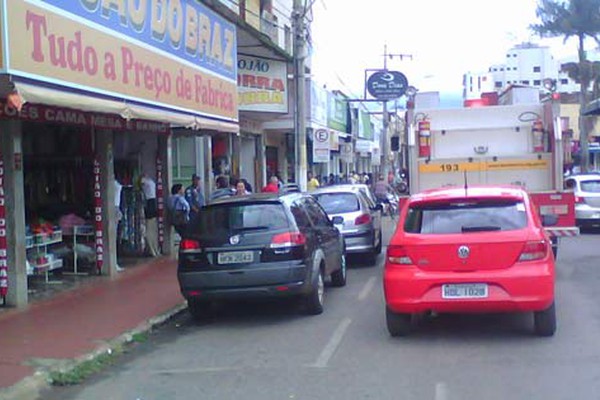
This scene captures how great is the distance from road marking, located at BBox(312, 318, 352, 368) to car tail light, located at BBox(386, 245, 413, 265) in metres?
1.11

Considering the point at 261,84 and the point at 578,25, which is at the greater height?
the point at 578,25

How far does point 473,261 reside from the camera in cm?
841

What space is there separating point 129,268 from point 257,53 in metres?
8.82

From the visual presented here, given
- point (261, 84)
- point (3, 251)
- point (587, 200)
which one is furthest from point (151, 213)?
point (587, 200)

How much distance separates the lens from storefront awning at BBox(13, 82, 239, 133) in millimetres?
8640

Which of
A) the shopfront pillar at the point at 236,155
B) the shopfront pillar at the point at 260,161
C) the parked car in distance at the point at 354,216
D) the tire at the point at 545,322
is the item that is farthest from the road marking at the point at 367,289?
the shopfront pillar at the point at 260,161

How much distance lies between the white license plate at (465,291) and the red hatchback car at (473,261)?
0.03 feet

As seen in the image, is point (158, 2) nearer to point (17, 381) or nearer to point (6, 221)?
point (6, 221)

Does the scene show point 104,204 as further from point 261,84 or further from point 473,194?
point 261,84

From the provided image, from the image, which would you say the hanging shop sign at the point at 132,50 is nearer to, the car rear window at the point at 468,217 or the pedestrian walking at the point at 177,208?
the pedestrian walking at the point at 177,208

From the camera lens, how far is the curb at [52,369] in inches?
280

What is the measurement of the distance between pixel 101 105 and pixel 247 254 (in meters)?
2.72

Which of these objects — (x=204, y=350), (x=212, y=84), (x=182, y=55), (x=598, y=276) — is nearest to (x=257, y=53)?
(x=212, y=84)

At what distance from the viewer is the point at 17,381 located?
737cm
